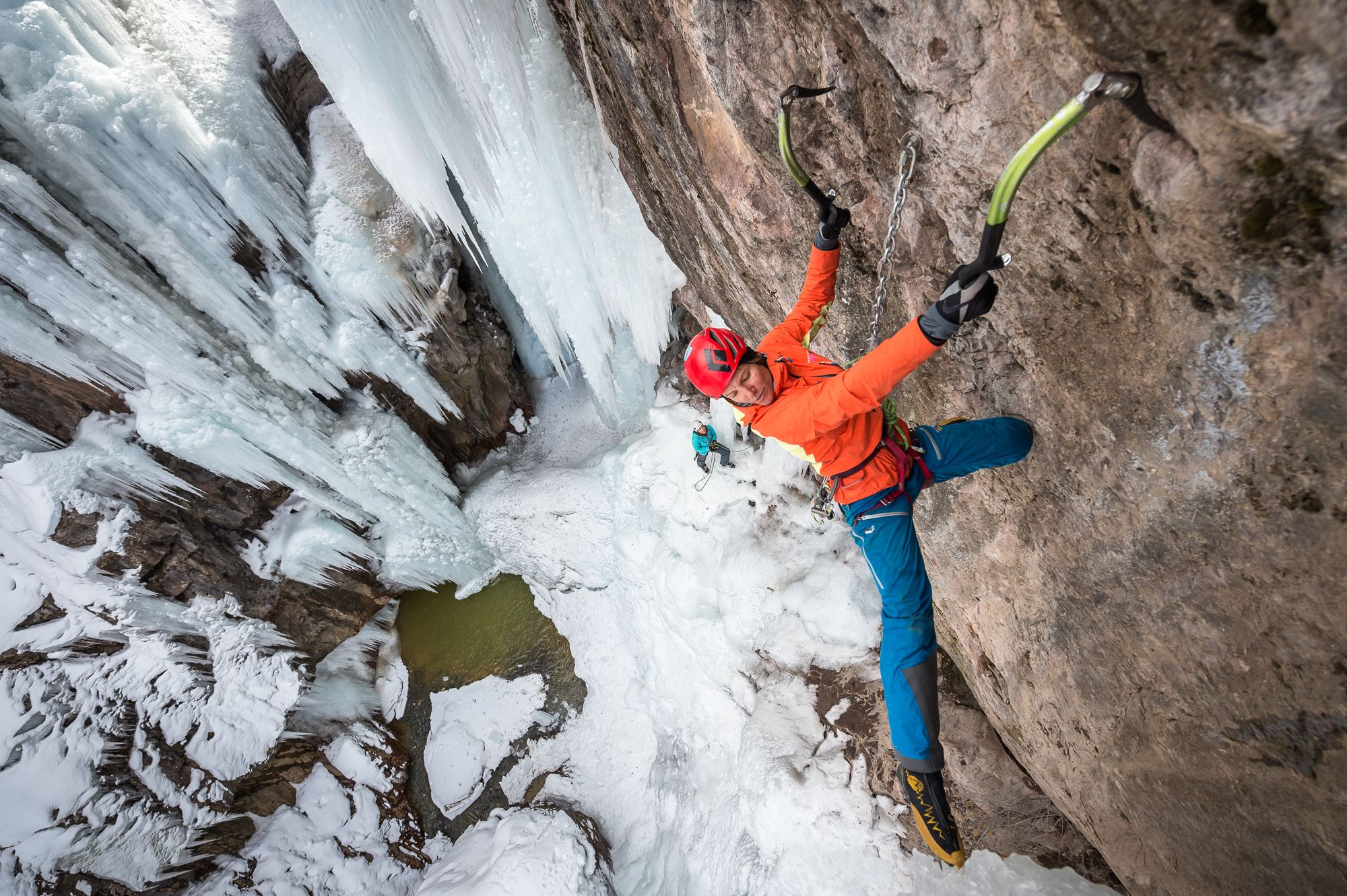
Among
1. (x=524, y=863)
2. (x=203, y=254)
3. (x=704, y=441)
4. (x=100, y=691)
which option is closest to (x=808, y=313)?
(x=704, y=441)

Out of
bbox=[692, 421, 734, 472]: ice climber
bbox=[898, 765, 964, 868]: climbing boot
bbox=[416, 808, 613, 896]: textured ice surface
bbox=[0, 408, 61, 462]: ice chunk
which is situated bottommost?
bbox=[416, 808, 613, 896]: textured ice surface

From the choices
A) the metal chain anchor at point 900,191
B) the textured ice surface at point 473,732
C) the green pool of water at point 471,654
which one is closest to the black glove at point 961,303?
the metal chain anchor at point 900,191

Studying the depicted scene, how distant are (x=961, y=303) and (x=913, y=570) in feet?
3.95

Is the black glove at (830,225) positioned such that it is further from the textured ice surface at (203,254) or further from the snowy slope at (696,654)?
the textured ice surface at (203,254)

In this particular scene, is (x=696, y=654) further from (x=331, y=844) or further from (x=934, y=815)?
(x=331, y=844)

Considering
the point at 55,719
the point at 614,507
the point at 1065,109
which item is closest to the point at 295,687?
the point at 55,719

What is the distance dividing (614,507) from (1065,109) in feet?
18.9

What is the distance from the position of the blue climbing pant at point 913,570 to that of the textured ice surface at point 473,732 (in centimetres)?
595

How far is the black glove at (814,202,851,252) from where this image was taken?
2107 millimetres

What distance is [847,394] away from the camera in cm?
176

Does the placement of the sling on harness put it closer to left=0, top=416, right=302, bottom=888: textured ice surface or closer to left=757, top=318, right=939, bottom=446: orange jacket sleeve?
left=757, top=318, right=939, bottom=446: orange jacket sleeve

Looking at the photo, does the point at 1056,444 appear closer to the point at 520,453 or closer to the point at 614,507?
the point at 614,507

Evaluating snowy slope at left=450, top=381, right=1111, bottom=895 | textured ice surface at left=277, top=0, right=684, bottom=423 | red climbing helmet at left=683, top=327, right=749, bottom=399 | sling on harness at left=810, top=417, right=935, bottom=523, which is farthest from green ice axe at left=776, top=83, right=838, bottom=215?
snowy slope at left=450, top=381, right=1111, bottom=895

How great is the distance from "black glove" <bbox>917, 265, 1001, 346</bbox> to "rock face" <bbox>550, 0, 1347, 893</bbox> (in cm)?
35
